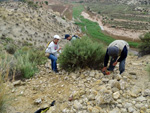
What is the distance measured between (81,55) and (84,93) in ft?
4.47

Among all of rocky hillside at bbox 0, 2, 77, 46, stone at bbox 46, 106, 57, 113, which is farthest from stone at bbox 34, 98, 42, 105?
rocky hillside at bbox 0, 2, 77, 46

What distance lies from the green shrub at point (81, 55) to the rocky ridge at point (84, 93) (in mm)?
305

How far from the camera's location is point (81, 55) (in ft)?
14.7

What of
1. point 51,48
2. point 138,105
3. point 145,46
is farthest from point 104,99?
point 145,46

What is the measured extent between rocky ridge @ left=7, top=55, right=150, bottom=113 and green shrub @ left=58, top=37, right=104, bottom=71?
0.31 meters

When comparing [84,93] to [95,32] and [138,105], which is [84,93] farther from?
[95,32]

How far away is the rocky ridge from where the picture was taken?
9.63 feet

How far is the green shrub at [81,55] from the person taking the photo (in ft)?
15.0

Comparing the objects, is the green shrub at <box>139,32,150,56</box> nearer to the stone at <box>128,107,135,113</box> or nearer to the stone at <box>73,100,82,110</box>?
the stone at <box>128,107,135,113</box>

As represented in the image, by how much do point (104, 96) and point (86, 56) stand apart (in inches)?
64.9

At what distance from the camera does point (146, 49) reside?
8.52 m

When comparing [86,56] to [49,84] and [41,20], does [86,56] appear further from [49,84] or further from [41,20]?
[41,20]

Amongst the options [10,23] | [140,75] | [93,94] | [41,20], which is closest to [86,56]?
→ [93,94]

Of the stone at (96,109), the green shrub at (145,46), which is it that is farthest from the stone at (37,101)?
the green shrub at (145,46)
